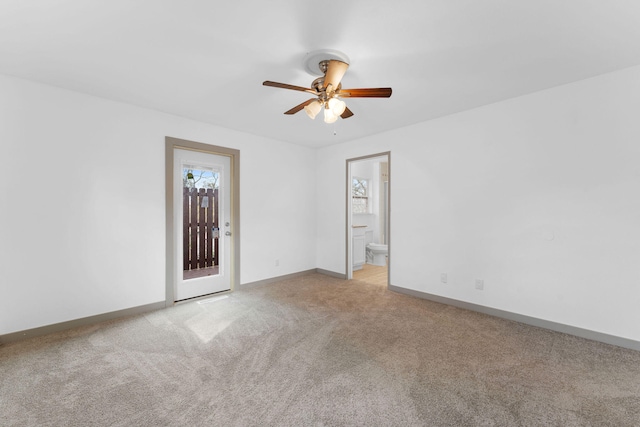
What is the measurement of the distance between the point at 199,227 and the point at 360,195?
156 inches

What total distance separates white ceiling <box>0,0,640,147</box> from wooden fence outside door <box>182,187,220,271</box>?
1.33 meters

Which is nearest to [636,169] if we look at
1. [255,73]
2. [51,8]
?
[255,73]

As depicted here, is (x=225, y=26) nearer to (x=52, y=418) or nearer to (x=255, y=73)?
(x=255, y=73)

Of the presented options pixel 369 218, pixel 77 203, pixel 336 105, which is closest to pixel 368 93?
pixel 336 105

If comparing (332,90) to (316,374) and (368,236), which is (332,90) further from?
(368,236)

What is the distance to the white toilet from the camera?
20.0 ft

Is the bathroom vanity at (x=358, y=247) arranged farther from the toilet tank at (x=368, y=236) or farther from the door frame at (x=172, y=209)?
the door frame at (x=172, y=209)

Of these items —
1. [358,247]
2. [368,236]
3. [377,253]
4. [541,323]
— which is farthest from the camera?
[368,236]

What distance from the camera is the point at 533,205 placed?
9.75 feet

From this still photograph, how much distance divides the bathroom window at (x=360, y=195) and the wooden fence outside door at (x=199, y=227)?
3.44m

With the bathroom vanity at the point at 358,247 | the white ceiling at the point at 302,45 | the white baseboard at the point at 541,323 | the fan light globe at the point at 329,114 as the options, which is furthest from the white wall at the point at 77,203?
the white baseboard at the point at 541,323

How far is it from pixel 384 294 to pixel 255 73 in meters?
3.33

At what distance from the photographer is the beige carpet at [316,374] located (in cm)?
166

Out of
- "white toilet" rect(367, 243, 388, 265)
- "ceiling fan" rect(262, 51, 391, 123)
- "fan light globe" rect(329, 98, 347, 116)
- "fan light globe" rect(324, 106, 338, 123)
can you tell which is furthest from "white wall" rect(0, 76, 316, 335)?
"white toilet" rect(367, 243, 388, 265)
